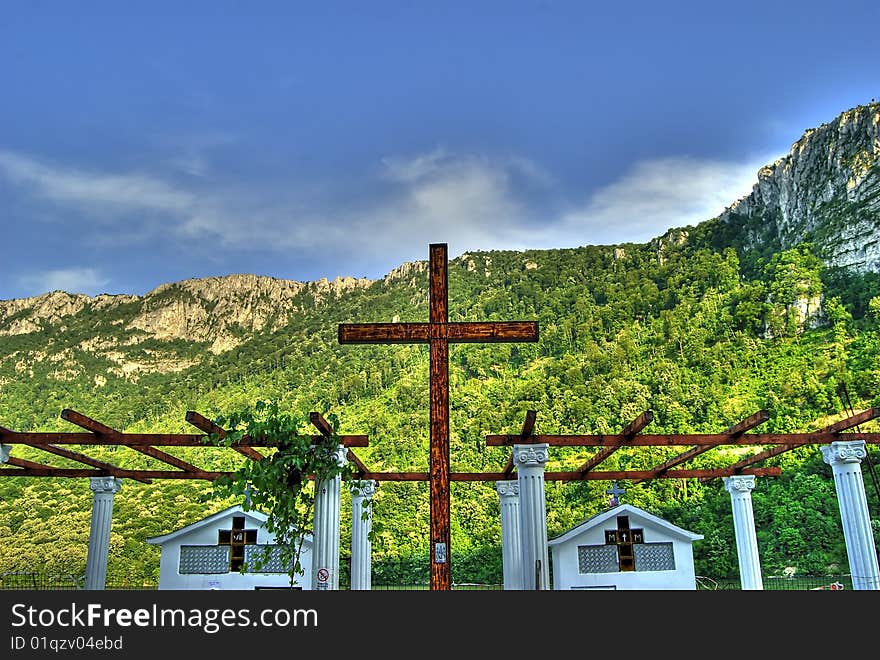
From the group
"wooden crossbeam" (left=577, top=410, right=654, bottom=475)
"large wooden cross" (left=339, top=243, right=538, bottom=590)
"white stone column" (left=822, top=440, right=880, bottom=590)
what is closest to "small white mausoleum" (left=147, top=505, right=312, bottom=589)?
"wooden crossbeam" (left=577, top=410, right=654, bottom=475)

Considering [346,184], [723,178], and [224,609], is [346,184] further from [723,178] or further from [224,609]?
[723,178]

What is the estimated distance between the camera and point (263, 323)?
55375 millimetres

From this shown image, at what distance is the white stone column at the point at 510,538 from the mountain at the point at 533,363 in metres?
14.3

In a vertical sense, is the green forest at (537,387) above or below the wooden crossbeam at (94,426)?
above

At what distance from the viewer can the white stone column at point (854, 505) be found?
10664 millimetres

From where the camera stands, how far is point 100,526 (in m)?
12.7

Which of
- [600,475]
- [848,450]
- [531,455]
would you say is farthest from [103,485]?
[848,450]

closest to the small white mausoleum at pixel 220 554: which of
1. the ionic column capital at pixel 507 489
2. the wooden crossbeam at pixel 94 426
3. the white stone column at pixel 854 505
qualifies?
the ionic column capital at pixel 507 489

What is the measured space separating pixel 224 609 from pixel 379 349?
45.3 m

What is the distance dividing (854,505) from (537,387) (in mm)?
29946

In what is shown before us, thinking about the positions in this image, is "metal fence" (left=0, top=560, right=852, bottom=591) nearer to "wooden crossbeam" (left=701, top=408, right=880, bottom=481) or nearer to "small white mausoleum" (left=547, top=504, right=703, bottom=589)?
"small white mausoleum" (left=547, top=504, right=703, bottom=589)

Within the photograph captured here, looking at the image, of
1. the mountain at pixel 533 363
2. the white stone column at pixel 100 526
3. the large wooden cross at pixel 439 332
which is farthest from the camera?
the mountain at pixel 533 363

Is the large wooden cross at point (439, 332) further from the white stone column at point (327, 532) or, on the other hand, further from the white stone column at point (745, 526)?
A: the white stone column at point (745, 526)

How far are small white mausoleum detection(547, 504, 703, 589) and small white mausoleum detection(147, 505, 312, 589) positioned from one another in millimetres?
6539
